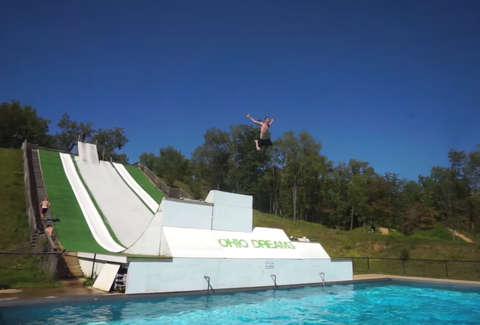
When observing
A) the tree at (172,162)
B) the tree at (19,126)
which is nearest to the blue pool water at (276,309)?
the tree at (19,126)

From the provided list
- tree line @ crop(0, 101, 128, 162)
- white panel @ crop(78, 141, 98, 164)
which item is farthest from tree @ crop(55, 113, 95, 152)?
white panel @ crop(78, 141, 98, 164)

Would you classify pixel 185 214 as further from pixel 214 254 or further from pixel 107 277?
pixel 107 277

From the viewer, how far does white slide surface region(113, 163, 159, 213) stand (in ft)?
71.0

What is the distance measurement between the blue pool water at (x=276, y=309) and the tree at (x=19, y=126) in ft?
161

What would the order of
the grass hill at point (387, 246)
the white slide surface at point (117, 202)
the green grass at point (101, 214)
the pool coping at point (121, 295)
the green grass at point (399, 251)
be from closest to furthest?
the pool coping at point (121, 295), the green grass at point (101, 214), the white slide surface at point (117, 202), the green grass at point (399, 251), the grass hill at point (387, 246)

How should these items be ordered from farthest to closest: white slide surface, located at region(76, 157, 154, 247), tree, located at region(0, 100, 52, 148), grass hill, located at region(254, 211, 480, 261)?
tree, located at region(0, 100, 52, 148)
grass hill, located at region(254, 211, 480, 261)
white slide surface, located at region(76, 157, 154, 247)

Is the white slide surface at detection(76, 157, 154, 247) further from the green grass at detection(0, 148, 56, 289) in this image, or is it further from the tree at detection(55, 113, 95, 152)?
the tree at detection(55, 113, 95, 152)

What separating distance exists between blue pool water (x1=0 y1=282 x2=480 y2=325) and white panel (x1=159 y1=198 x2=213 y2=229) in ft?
8.37

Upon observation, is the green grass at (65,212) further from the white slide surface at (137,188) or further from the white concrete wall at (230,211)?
the white concrete wall at (230,211)

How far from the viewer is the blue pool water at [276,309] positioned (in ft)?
24.2

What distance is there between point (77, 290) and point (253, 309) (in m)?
4.88

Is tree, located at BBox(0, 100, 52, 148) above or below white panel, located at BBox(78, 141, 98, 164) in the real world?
above

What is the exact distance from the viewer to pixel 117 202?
2067 cm

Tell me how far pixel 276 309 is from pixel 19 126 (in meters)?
51.5
